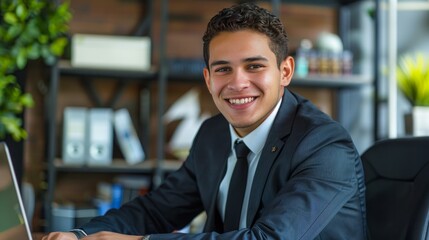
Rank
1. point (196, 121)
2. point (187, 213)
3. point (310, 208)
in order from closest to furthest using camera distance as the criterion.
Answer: point (310, 208) < point (187, 213) < point (196, 121)

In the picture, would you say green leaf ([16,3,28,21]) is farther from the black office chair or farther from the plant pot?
the plant pot

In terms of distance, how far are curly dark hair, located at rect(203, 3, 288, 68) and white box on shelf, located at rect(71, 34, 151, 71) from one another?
2145mm

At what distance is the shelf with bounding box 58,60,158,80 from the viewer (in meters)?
3.83

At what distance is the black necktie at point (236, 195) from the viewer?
178 centimetres

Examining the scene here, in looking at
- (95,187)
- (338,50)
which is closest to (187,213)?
(95,187)

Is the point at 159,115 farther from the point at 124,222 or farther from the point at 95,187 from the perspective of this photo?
the point at 124,222

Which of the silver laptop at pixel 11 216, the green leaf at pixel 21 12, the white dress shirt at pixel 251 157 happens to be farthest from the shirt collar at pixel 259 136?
the green leaf at pixel 21 12

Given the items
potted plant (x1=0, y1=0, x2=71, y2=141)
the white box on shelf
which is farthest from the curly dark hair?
the white box on shelf

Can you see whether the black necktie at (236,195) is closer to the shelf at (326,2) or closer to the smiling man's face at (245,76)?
the smiling man's face at (245,76)

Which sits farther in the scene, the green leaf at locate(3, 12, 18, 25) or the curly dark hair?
the green leaf at locate(3, 12, 18, 25)

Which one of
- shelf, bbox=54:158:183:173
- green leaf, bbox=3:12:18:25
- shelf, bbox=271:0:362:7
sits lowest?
shelf, bbox=54:158:183:173

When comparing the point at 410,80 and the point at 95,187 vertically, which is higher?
the point at 410,80

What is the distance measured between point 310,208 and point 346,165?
7.5 inches

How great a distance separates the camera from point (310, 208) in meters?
1.54
